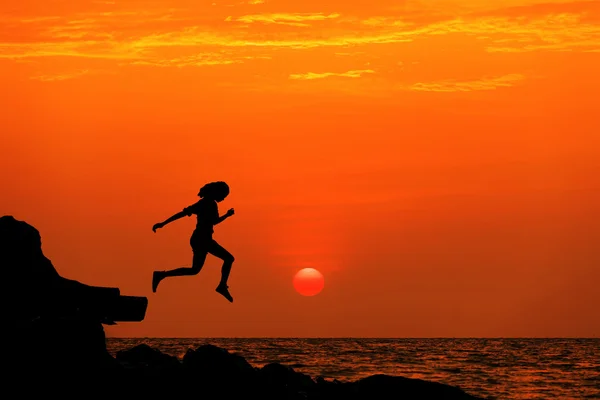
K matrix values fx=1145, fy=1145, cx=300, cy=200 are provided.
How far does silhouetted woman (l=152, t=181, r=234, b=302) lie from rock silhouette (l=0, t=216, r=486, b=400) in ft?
4.30

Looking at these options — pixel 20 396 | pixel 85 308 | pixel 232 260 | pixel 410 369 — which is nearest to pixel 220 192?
pixel 232 260

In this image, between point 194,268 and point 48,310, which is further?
point 194,268

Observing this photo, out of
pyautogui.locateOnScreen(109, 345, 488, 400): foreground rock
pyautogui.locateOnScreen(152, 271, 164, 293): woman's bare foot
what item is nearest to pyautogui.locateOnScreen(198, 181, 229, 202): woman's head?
pyautogui.locateOnScreen(152, 271, 164, 293): woman's bare foot

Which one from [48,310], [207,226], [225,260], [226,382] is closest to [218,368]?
[226,382]

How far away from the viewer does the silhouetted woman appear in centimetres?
2130

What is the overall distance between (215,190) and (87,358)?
160 inches

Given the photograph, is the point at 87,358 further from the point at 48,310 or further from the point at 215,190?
the point at 215,190

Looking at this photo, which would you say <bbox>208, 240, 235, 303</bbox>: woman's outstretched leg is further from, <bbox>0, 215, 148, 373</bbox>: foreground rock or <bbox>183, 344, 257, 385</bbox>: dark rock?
<bbox>183, 344, 257, 385</bbox>: dark rock

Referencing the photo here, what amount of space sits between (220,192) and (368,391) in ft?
20.2

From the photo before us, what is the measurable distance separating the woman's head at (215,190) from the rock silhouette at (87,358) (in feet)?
7.41

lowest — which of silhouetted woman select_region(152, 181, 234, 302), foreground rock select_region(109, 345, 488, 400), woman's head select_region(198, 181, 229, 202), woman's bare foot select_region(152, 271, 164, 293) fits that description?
foreground rock select_region(109, 345, 488, 400)

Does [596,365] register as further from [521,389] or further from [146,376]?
[146,376]

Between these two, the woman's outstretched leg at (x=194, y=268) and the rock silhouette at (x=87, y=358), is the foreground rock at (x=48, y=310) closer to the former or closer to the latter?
the rock silhouette at (x=87, y=358)

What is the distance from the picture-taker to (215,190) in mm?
21297
